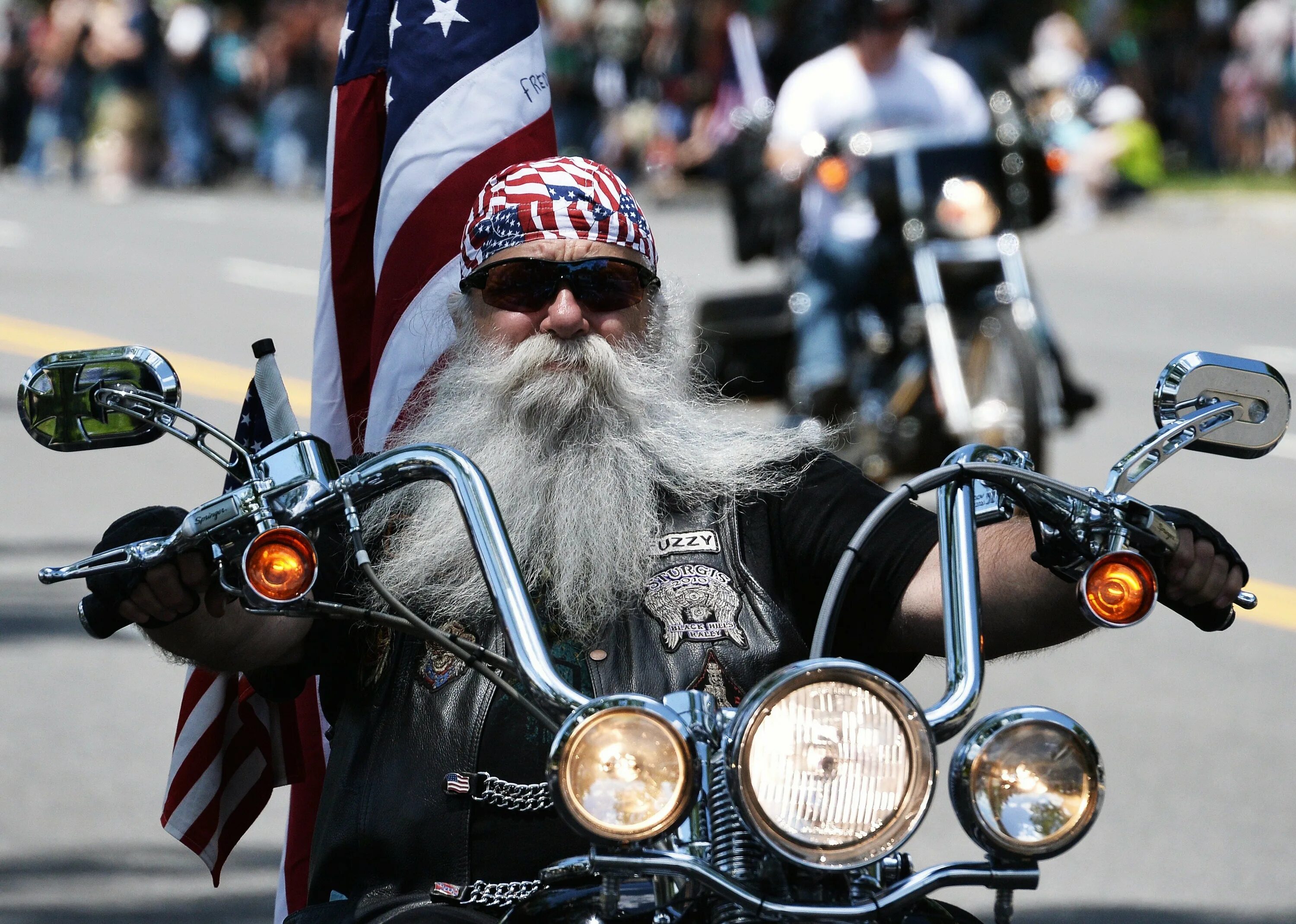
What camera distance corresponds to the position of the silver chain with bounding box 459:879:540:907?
92.0 inches

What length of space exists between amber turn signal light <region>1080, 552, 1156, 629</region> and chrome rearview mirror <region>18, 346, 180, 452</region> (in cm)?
101

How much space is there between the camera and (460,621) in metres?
2.62

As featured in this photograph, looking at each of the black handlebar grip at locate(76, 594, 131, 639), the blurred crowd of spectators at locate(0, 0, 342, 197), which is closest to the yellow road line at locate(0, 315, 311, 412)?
the black handlebar grip at locate(76, 594, 131, 639)

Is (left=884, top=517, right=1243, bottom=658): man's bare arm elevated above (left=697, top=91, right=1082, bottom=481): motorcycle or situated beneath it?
situated beneath

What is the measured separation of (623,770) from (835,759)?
0.19 metres

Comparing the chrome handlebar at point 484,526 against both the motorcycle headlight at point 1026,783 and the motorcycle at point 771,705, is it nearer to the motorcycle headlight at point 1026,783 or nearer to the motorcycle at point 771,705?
the motorcycle at point 771,705

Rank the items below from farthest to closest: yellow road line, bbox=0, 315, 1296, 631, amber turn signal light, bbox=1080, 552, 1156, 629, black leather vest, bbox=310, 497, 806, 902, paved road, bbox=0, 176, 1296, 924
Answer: yellow road line, bbox=0, 315, 1296, 631 → paved road, bbox=0, 176, 1296, 924 → black leather vest, bbox=310, 497, 806, 902 → amber turn signal light, bbox=1080, 552, 1156, 629

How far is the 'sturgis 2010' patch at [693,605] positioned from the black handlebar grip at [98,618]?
679 millimetres

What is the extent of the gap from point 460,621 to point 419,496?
0.22 meters

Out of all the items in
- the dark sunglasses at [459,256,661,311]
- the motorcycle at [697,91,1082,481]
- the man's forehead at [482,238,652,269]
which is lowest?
the dark sunglasses at [459,256,661,311]

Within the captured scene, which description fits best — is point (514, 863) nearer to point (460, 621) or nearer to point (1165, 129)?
point (460, 621)

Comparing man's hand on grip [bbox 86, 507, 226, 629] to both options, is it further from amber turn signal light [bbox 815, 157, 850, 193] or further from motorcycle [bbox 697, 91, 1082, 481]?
amber turn signal light [bbox 815, 157, 850, 193]

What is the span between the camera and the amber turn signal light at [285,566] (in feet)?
6.71

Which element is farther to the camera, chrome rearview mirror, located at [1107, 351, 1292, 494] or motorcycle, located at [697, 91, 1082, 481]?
motorcycle, located at [697, 91, 1082, 481]
